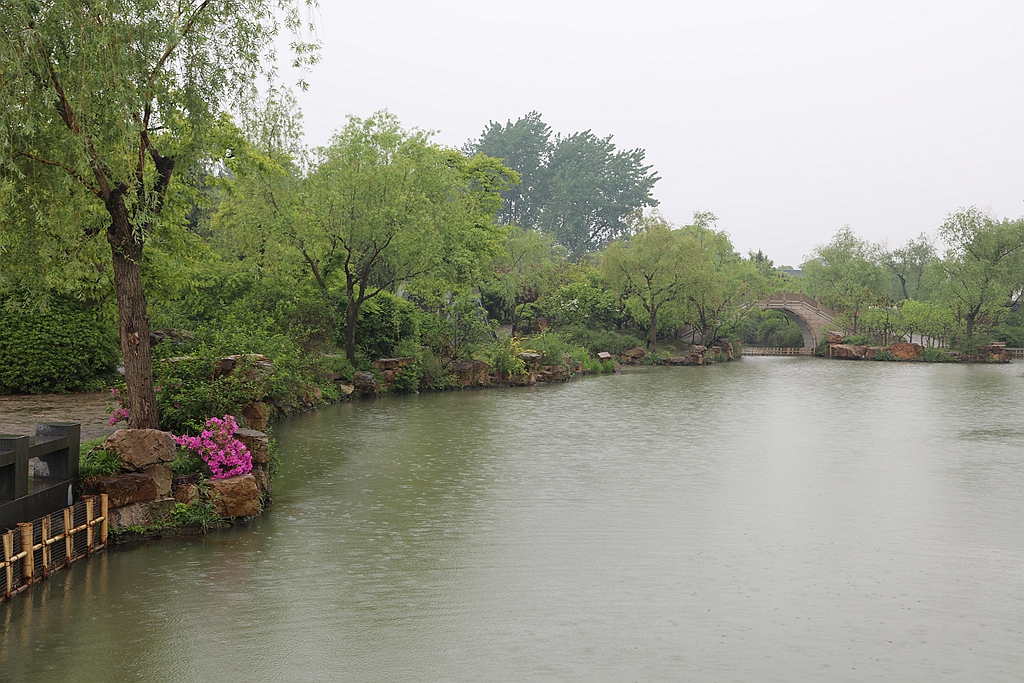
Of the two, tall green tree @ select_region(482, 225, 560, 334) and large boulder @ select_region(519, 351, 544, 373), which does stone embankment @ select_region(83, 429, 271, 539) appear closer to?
large boulder @ select_region(519, 351, 544, 373)

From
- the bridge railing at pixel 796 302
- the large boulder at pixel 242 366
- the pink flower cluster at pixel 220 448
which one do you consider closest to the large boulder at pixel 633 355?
the bridge railing at pixel 796 302

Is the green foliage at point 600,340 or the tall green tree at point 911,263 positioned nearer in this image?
the green foliage at point 600,340

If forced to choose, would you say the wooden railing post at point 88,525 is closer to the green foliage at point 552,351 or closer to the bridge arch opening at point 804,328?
the green foliage at point 552,351

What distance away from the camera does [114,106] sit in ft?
28.7

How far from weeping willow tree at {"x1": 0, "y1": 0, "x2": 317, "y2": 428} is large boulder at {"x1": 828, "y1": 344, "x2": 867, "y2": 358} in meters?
45.0

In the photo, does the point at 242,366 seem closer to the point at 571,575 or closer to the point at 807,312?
the point at 571,575

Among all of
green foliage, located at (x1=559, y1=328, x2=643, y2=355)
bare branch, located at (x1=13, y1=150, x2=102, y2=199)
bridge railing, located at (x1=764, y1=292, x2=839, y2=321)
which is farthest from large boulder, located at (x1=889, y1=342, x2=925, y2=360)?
bare branch, located at (x1=13, y1=150, x2=102, y2=199)

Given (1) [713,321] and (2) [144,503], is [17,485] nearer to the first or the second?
(2) [144,503]

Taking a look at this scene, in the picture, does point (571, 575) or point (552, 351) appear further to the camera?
point (552, 351)

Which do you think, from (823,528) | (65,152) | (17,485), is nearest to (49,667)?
(17,485)

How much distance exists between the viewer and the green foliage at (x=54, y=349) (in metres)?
15.6

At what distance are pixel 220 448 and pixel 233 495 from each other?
0.62 meters

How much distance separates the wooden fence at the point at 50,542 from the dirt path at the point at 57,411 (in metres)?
2.98

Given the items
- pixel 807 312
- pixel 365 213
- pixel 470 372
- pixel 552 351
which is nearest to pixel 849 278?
pixel 807 312
